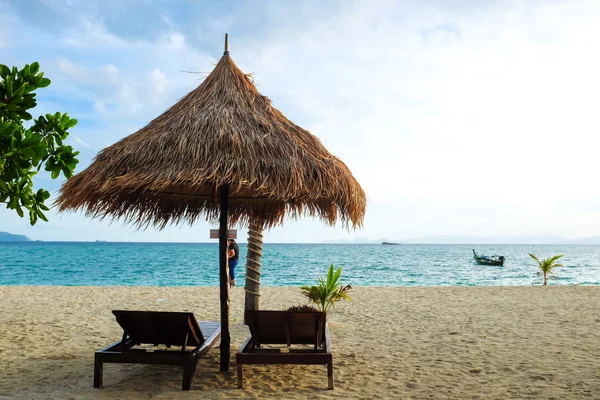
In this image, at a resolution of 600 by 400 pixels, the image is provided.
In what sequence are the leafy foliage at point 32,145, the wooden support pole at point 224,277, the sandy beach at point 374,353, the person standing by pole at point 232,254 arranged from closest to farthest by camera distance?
the leafy foliage at point 32,145 < the sandy beach at point 374,353 < the wooden support pole at point 224,277 < the person standing by pole at point 232,254

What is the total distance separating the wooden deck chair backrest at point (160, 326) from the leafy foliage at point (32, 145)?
112 centimetres

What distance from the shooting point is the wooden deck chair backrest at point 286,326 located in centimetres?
441

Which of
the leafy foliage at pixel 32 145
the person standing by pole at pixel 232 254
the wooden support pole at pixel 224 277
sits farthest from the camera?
the person standing by pole at pixel 232 254

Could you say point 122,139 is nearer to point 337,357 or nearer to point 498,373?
point 337,357

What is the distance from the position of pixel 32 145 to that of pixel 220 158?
4.67 feet

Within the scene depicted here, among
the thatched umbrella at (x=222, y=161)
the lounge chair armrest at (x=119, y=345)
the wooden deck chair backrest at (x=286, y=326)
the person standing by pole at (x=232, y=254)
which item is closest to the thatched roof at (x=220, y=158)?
the thatched umbrella at (x=222, y=161)

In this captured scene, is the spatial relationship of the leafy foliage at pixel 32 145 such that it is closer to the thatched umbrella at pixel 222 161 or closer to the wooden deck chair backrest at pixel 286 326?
the thatched umbrella at pixel 222 161

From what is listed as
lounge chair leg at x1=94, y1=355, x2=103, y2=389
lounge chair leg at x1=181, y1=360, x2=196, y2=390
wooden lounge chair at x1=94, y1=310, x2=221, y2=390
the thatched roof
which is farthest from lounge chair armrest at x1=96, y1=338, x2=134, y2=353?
the thatched roof

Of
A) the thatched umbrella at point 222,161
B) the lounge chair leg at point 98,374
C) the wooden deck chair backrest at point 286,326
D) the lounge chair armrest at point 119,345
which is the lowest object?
the lounge chair leg at point 98,374

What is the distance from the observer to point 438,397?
4.32 meters

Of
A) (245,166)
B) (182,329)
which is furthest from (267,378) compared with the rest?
(245,166)

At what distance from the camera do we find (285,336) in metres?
4.61

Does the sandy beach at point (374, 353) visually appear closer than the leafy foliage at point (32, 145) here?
No

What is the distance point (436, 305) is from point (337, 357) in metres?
5.52
